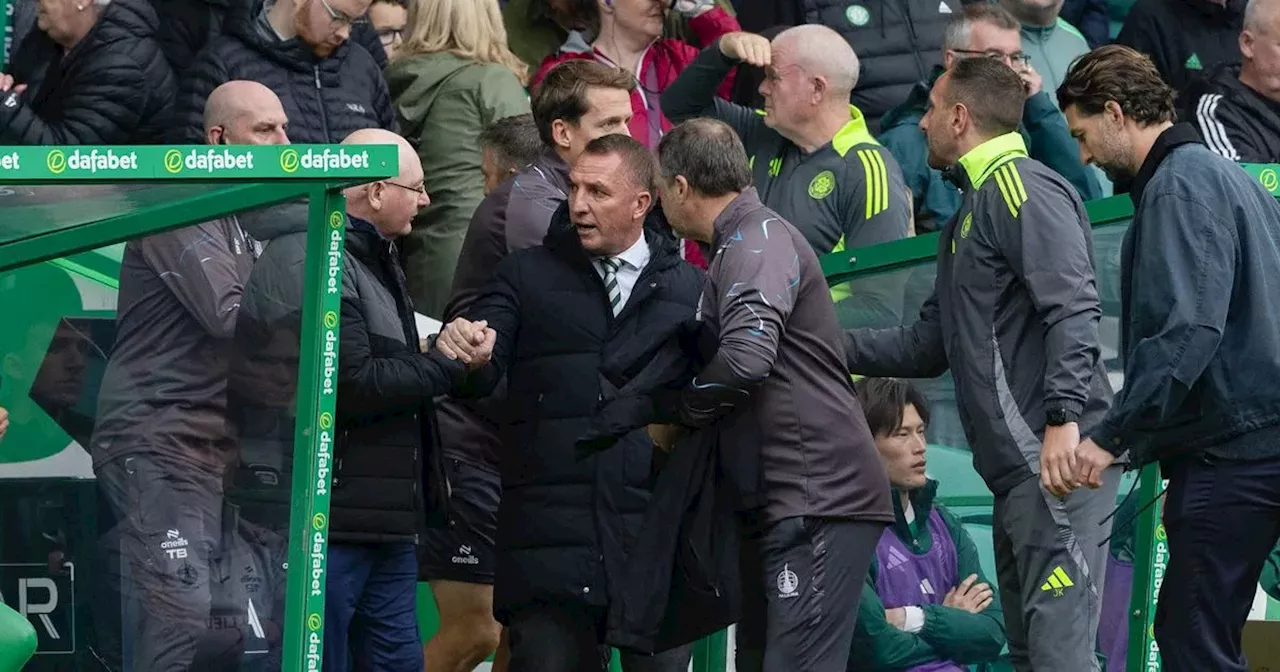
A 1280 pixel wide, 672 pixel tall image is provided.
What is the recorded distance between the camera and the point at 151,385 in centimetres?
586

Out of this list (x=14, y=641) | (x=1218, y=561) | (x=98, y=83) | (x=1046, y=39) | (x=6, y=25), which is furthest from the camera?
(x=1046, y=39)

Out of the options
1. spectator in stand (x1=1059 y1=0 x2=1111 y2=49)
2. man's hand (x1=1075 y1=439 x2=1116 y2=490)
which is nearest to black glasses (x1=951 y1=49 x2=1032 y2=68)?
spectator in stand (x1=1059 y1=0 x2=1111 y2=49)

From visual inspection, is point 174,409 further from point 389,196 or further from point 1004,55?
point 1004,55

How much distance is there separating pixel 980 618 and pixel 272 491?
2291mm

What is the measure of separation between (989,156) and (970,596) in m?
1.37

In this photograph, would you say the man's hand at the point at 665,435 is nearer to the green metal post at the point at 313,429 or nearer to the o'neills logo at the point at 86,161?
the green metal post at the point at 313,429

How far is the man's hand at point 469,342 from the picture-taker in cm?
630

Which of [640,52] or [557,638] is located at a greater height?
[640,52]

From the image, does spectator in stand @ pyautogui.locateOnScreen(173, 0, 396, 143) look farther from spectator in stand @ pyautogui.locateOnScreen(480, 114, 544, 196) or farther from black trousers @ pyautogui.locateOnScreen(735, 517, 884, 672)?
black trousers @ pyautogui.locateOnScreen(735, 517, 884, 672)

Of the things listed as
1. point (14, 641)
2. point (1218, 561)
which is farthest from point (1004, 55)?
point (14, 641)

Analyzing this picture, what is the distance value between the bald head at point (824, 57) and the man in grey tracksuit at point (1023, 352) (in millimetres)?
1519

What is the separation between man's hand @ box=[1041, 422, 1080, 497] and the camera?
6055 mm

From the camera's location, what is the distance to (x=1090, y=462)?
5.97 metres

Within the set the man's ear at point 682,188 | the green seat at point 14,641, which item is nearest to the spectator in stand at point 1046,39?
the man's ear at point 682,188
